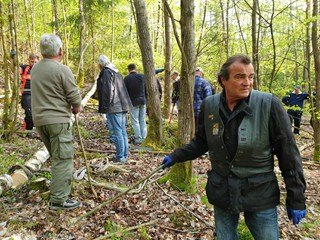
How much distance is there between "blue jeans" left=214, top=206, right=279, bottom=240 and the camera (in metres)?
2.30

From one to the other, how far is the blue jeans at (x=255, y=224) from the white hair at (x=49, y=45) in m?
2.93

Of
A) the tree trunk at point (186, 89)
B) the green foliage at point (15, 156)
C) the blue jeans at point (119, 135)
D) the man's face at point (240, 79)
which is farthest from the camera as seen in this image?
the blue jeans at point (119, 135)

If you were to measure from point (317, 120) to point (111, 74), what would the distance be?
6381 mm

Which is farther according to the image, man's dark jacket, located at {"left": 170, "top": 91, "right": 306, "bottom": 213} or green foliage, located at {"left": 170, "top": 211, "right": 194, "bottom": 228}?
green foliage, located at {"left": 170, "top": 211, "right": 194, "bottom": 228}

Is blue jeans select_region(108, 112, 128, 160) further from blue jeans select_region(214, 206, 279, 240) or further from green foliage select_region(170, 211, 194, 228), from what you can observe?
blue jeans select_region(214, 206, 279, 240)

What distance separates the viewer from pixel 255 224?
237cm

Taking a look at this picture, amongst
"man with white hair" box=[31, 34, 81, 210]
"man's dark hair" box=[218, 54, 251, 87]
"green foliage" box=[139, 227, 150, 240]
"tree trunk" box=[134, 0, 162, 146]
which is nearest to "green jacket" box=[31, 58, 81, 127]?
"man with white hair" box=[31, 34, 81, 210]

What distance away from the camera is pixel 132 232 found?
361cm

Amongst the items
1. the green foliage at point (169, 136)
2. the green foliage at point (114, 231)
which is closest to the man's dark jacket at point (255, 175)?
the green foliage at point (114, 231)

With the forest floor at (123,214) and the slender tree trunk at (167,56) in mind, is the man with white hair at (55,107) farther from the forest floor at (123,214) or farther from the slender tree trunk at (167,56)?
the slender tree trunk at (167,56)

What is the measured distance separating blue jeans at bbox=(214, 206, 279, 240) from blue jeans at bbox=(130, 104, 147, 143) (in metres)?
5.76

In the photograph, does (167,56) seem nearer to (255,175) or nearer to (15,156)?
(15,156)

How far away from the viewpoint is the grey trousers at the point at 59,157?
3.82 m

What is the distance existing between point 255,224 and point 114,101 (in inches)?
170
